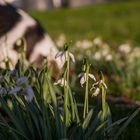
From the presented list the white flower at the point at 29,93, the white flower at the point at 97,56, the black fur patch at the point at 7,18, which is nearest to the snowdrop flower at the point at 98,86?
the white flower at the point at 29,93

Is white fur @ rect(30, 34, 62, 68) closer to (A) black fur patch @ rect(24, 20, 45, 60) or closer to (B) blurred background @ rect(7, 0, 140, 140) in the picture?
(A) black fur patch @ rect(24, 20, 45, 60)

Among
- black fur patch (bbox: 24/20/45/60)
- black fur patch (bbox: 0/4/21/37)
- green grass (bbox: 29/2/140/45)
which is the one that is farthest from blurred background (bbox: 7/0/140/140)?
black fur patch (bbox: 0/4/21/37)

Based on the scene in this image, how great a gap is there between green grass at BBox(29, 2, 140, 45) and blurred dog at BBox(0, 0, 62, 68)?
405cm

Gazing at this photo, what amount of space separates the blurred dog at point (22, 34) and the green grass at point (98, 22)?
13.3 feet

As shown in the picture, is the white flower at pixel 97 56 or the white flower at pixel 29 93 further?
the white flower at pixel 97 56

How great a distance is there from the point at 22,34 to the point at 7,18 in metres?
0.29

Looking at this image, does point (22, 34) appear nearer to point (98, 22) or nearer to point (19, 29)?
point (19, 29)

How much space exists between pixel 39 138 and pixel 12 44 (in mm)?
3061

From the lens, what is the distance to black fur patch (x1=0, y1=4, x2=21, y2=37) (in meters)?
6.15

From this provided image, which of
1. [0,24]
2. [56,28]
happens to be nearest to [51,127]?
[0,24]

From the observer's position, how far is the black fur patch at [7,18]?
615 cm

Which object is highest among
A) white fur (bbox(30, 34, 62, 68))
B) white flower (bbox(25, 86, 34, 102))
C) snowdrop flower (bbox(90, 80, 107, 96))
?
white flower (bbox(25, 86, 34, 102))

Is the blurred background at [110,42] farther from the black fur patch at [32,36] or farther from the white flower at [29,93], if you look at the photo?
the white flower at [29,93]

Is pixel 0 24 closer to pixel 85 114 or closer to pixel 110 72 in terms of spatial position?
pixel 110 72
